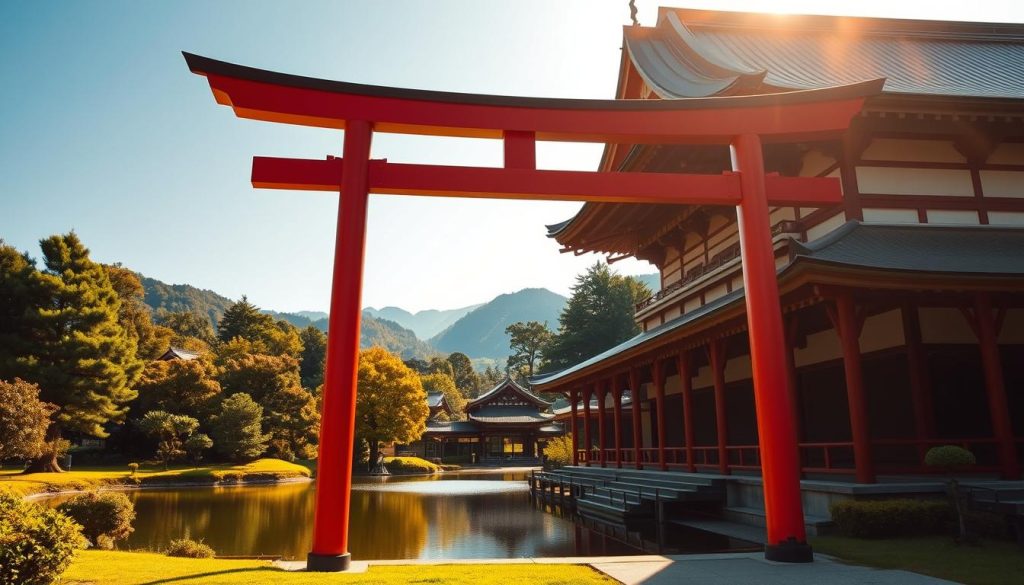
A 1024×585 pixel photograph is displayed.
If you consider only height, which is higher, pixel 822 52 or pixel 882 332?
pixel 822 52

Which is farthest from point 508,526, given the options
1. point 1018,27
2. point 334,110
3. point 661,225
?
point 1018,27

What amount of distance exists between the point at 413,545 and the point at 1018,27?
68.9 ft

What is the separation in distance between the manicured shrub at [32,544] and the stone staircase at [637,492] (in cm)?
1013

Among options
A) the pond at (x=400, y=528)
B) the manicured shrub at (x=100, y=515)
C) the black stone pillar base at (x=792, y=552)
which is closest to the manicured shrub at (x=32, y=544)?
the pond at (x=400, y=528)

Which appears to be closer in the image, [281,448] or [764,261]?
[764,261]

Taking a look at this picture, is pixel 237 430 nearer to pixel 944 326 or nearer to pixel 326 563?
pixel 326 563

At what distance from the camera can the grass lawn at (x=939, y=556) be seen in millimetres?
6465

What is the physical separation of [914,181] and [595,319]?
49552 mm

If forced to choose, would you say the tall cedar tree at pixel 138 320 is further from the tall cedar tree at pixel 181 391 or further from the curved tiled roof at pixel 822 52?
the curved tiled roof at pixel 822 52

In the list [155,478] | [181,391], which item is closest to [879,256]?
[155,478]

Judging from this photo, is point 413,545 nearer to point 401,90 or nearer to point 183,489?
point 401,90

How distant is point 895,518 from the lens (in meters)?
8.56

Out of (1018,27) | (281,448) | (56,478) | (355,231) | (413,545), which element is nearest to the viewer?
(355,231)

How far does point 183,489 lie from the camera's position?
94.7 feet
